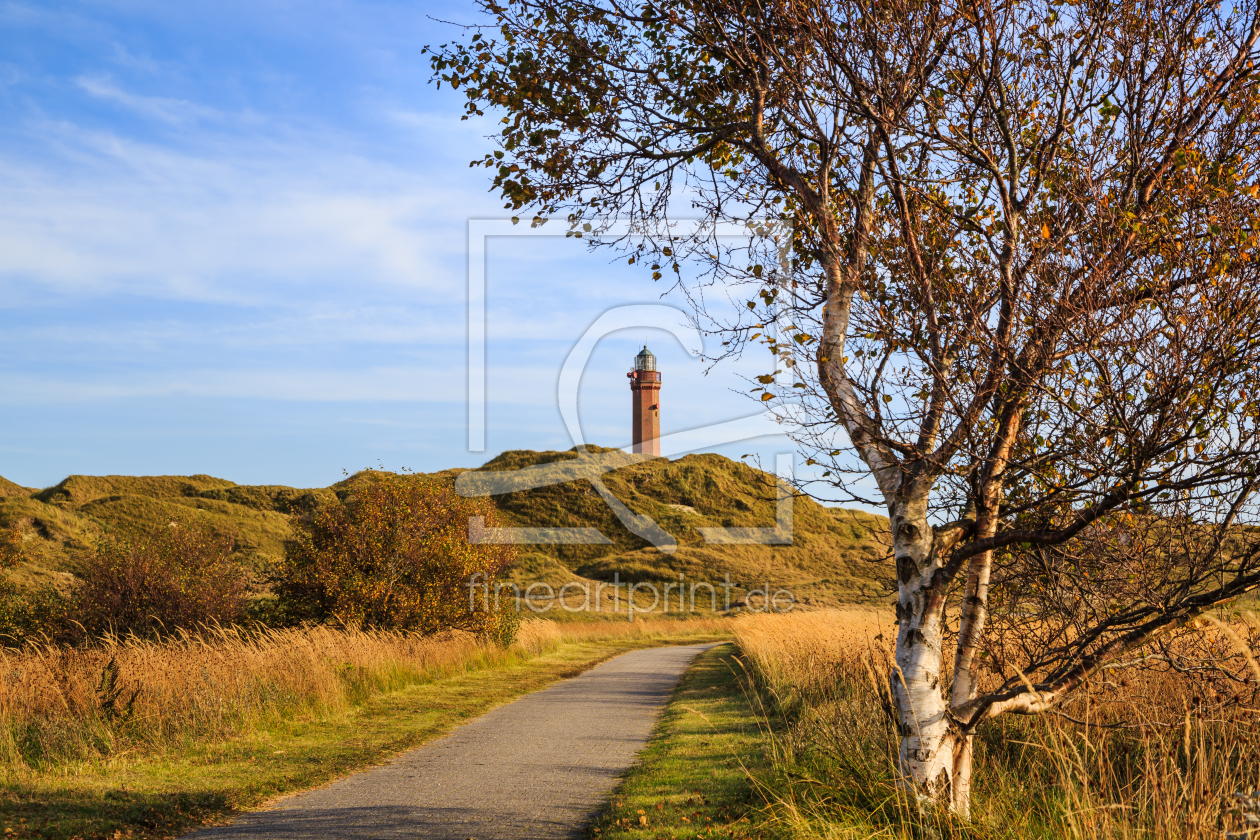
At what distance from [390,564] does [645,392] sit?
55.7 metres

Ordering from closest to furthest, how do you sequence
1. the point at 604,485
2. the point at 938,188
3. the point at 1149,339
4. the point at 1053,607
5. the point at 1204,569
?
the point at 1149,339, the point at 1204,569, the point at 1053,607, the point at 938,188, the point at 604,485

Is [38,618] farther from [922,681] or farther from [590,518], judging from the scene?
[590,518]

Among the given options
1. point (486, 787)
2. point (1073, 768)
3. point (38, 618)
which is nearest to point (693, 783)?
point (486, 787)

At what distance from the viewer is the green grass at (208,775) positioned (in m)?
6.43

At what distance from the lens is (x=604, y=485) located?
8544 centimetres

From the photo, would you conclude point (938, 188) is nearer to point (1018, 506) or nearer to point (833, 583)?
point (1018, 506)

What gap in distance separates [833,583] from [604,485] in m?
30.0

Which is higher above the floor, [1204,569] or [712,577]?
[1204,569]

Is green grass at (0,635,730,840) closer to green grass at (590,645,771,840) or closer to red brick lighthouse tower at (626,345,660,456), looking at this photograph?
green grass at (590,645,771,840)

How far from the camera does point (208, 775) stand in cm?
811

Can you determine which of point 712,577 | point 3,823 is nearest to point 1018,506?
point 3,823

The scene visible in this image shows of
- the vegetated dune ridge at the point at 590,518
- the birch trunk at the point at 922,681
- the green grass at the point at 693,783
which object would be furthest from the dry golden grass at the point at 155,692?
the vegetated dune ridge at the point at 590,518

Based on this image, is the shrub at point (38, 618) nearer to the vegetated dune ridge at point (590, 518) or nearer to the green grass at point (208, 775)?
the green grass at point (208, 775)

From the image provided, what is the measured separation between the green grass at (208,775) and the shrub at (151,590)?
493 centimetres
